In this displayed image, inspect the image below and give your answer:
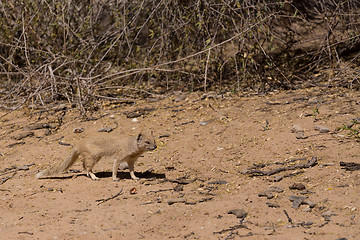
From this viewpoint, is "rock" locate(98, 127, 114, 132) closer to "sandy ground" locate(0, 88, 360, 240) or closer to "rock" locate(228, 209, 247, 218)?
"sandy ground" locate(0, 88, 360, 240)

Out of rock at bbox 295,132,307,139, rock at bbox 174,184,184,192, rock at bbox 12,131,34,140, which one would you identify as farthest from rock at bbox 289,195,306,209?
rock at bbox 12,131,34,140

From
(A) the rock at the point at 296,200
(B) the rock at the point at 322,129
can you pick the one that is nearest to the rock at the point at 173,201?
(A) the rock at the point at 296,200

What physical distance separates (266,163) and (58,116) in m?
3.76

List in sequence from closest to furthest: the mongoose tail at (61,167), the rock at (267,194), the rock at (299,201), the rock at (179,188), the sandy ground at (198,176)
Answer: the sandy ground at (198,176)
the rock at (299,201)
the rock at (267,194)
the rock at (179,188)
the mongoose tail at (61,167)

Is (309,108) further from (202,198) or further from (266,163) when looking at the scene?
(202,198)

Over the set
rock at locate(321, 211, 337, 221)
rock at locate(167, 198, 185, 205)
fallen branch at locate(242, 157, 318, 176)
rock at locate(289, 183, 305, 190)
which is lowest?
fallen branch at locate(242, 157, 318, 176)

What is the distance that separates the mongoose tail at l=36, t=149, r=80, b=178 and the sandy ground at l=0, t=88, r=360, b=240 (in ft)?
0.30

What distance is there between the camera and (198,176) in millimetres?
4766

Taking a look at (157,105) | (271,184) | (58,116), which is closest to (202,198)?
(271,184)

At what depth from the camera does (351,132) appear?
496cm

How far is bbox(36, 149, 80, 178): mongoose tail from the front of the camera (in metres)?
4.99

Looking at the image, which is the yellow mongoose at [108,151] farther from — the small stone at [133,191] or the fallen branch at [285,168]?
the fallen branch at [285,168]

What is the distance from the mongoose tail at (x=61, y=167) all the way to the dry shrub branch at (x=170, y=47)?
2.12 metres

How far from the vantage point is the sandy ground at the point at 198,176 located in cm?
353
